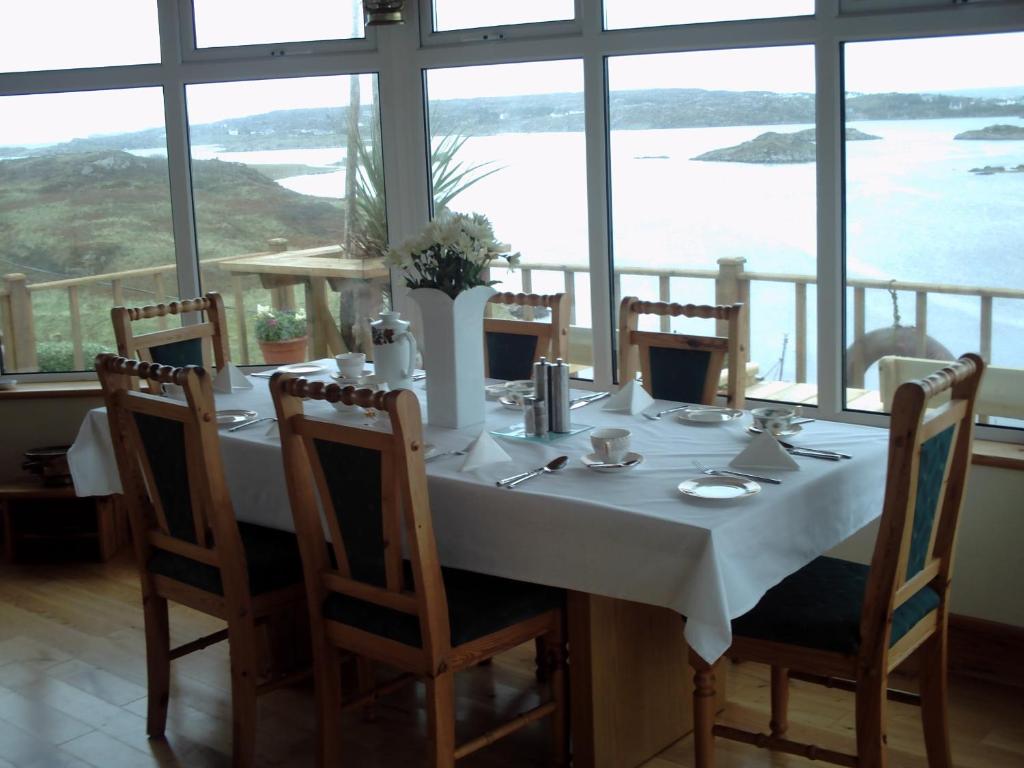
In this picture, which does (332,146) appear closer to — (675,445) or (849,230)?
(849,230)

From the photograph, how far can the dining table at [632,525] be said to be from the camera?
7.56ft

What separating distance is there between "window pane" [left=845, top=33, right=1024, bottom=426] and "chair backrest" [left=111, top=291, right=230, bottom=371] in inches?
80.3

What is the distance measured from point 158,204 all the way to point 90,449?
158 cm

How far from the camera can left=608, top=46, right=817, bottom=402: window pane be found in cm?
369

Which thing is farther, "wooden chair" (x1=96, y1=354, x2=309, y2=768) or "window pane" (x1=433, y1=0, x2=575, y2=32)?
"window pane" (x1=433, y1=0, x2=575, y2=32)

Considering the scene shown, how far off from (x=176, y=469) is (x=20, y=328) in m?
2.35

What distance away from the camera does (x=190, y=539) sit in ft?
9.49

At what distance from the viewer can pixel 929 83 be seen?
3381mm

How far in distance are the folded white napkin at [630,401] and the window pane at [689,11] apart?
1.29m

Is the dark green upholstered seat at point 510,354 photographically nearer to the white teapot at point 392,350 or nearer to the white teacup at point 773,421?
the white teapot at point 392,350

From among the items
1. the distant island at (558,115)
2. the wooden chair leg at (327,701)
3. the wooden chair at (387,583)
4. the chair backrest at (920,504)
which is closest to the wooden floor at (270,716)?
the wooden chair leg at (327,701)

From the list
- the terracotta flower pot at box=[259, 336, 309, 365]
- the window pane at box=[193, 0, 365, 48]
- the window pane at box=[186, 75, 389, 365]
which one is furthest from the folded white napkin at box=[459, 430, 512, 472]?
the window pane at box=[193, 0, 365, 48]

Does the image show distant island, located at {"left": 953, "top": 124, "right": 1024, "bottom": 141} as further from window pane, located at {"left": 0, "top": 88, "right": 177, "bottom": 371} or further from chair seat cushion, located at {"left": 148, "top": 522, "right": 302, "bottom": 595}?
window pane, located at {"left": 0, "top": 88, "right": 177, "bottom": 371}

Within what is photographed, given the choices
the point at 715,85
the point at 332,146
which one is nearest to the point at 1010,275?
the point at 715,85
